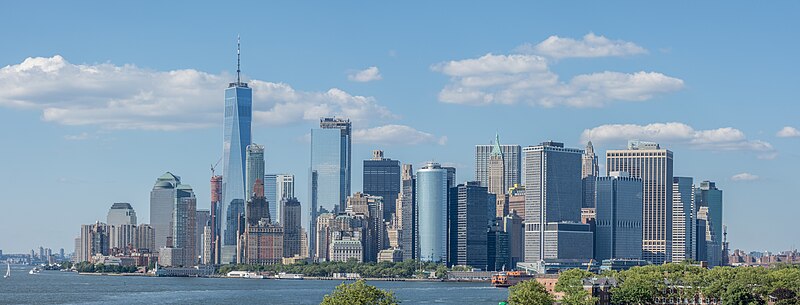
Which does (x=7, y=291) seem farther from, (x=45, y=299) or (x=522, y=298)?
(x=522, y=298)

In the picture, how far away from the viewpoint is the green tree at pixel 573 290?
4161 inches

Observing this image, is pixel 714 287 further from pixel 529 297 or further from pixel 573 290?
pixel 529 297

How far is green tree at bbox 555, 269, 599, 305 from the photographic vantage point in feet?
347

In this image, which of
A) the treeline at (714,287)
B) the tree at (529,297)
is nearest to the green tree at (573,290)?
the treeline at (714,287)

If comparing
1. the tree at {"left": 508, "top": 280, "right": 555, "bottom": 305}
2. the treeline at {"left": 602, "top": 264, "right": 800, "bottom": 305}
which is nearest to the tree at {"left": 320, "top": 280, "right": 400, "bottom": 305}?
the tree at {"left": 508, "top": 280, "right": 555, "bottom": 305}

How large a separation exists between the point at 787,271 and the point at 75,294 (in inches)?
3103

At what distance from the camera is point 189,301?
469 feet

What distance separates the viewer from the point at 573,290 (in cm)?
10950

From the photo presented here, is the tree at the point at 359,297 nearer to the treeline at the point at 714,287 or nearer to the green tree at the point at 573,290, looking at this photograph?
the green tree at the point at 573,290

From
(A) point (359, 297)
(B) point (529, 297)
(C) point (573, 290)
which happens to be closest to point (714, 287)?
(C) point (573, 290)

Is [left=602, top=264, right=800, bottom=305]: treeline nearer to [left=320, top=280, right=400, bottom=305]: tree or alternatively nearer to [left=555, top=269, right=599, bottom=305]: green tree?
[left=555, top=269, right=599, bottom=305]: green tree

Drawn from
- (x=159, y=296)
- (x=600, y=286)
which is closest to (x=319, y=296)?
(x=159, y=296)

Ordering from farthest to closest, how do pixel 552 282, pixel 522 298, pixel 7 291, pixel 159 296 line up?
pixel 7 291 < pixel 159 296 < pixel 552 282 < pixel 522 298

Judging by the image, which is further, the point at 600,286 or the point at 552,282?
the point at 552,282
